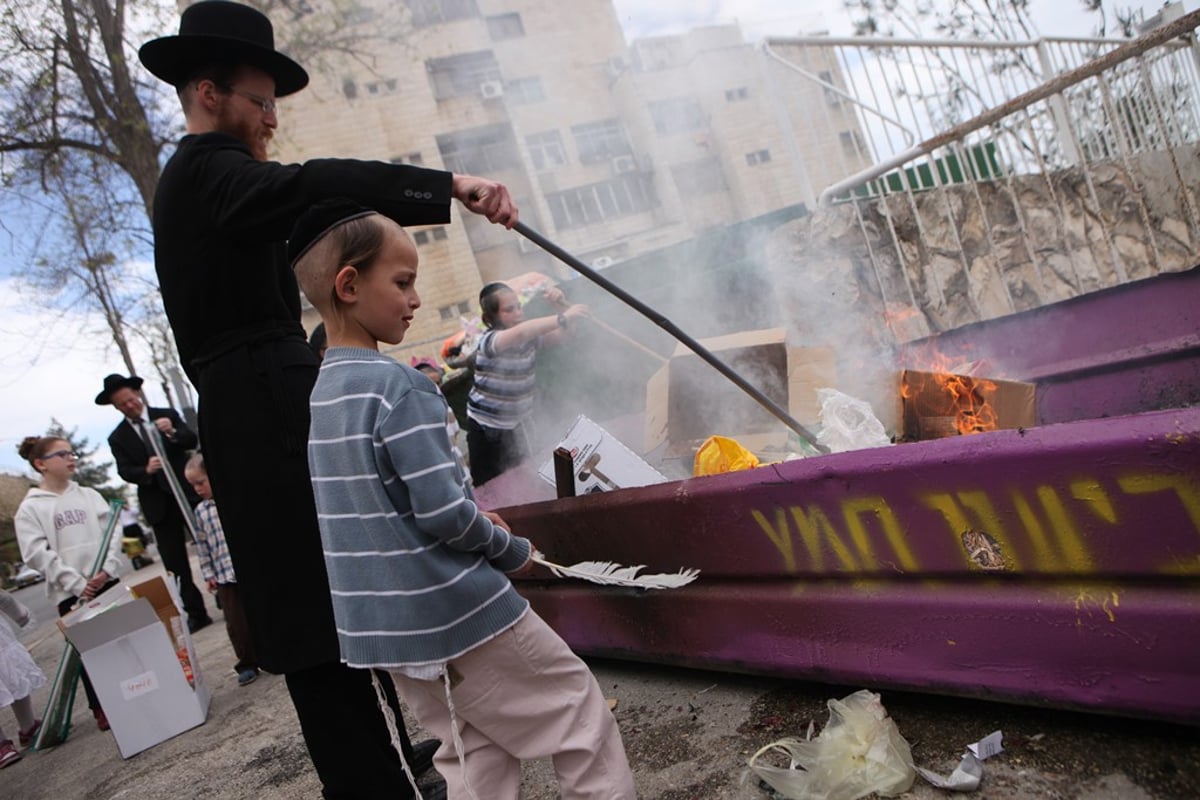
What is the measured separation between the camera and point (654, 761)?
1959 millimetres

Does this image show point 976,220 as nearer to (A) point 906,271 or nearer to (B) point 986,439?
(A) point 906,271

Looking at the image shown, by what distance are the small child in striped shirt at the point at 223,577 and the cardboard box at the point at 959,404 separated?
3.61 metres

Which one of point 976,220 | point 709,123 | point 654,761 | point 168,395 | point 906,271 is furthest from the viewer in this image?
point 168,395

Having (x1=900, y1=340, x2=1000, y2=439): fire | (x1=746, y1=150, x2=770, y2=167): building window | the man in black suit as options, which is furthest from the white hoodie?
(x1=746, y1=150, x2=770, y2=167): building window

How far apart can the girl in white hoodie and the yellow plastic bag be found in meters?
3.84

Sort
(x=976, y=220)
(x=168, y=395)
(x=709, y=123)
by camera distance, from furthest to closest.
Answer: (x=168, y=395), (x=709, y=123), (x=976, y=220)

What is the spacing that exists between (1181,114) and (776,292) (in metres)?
2.82

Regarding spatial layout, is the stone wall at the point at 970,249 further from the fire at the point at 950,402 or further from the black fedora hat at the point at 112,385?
the black fedora hat at the point at 112,385

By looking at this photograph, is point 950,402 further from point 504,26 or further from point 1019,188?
point 504,26

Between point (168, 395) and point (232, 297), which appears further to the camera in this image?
point (168, 395)

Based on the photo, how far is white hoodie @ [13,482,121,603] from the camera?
13.8ft

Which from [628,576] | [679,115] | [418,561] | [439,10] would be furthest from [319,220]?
[439,10]

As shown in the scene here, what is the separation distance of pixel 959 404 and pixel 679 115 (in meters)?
4.78

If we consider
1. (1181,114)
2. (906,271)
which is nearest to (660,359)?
(906,271)
